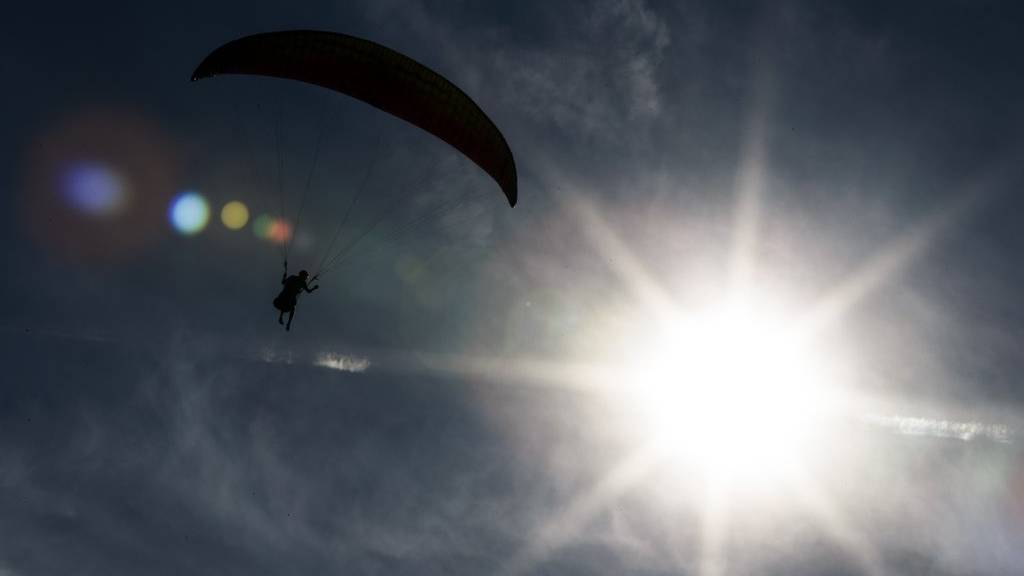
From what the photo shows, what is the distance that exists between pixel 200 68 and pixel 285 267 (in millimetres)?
7752

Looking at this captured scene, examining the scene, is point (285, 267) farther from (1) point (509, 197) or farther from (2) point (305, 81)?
(1) point (509, 197)

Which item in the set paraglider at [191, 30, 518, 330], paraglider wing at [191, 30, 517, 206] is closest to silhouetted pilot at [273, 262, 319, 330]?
paraglider at [191, 30, 518, 330]

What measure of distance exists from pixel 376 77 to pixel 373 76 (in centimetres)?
11

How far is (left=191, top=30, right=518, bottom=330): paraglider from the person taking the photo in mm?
23328

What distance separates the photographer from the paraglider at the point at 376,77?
2333cm

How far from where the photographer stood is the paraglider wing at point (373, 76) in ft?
76.5

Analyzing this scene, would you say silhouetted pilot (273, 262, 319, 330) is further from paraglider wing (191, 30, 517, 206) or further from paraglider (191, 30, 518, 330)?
paraglider wing (191, 30, 517, 206)

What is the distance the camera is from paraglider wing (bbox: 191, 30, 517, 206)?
23.3 metres

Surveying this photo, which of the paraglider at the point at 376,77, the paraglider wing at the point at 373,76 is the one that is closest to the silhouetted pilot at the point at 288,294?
the paraglider at the point at 376,77

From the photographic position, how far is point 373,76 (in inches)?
955

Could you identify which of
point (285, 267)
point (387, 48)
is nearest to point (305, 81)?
point (387, 48)

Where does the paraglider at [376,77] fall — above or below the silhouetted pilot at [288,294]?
above

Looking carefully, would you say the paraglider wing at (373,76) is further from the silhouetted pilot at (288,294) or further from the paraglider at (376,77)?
the silhouetted pilot at (288,294)

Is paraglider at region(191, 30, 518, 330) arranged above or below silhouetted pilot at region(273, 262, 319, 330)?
above
